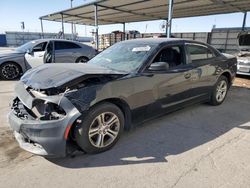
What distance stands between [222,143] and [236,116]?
1471mm

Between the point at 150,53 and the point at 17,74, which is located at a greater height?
the point at 150,53

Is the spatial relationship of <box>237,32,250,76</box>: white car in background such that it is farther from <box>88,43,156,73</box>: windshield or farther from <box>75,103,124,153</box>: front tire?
<box>75,103,124,153</box>: front tire

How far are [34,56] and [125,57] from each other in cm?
551

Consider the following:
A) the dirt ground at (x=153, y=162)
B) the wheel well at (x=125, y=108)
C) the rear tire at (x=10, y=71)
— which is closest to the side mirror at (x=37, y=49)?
the rear tire at (x=10, y=71)

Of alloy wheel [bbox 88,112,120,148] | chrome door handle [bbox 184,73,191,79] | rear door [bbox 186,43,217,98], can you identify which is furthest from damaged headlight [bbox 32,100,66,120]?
rear door [bbox 186,43,217,98]

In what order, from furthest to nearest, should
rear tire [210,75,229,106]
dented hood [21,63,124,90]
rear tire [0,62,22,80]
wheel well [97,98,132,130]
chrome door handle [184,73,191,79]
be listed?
rear tire [0,62,22,80], rear tire [210,75,229,106], chrome door handle [184,73,191,79], wheel well [97,98,132,130], dented hood [21,63,124,90]

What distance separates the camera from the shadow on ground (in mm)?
2828

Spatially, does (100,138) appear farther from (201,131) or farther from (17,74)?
(17,74)

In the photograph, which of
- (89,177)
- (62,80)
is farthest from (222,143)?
(62,80)

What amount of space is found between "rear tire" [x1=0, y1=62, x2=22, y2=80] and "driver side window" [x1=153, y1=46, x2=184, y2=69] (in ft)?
20.9

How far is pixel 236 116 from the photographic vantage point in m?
4.48

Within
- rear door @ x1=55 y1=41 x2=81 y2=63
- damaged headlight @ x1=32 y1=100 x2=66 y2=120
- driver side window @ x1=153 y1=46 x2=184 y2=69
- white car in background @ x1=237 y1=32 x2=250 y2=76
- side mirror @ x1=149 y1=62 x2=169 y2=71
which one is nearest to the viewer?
damaged headlight @ x1=32 y1=100 x2=66 y2=120

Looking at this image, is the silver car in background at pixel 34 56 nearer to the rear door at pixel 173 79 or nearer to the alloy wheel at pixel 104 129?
the rear door at pixel 173 79

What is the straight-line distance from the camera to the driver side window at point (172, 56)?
149 inches
